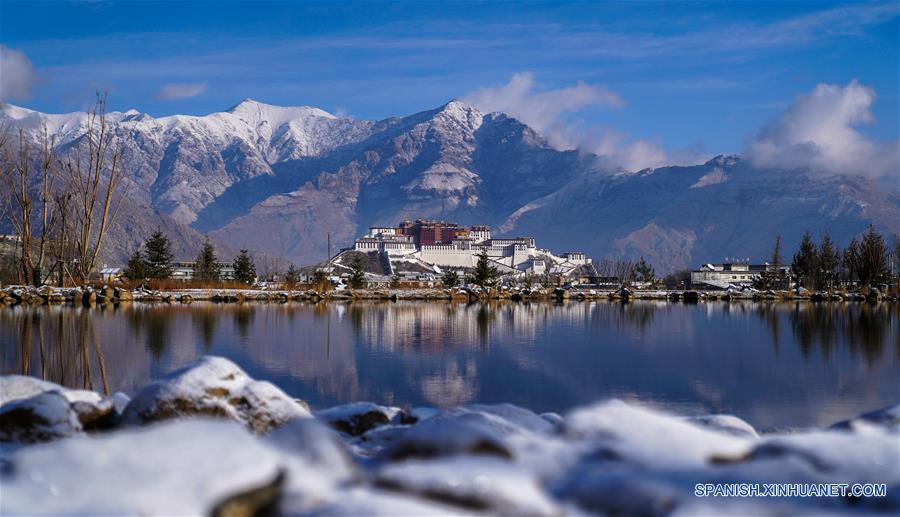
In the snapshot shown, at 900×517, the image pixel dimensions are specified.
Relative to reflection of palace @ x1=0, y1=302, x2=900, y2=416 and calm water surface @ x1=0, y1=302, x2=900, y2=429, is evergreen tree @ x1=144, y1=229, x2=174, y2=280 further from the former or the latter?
calm water surface @ x1=0, y1=302, x2=900, y2=429

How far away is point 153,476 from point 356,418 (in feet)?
13.9

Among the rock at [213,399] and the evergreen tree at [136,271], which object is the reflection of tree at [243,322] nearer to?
the rock at [213,399]

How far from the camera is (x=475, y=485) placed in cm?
513

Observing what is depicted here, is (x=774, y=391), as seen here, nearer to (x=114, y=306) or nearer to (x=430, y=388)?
(x=430, y=388)

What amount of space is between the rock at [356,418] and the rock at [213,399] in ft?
2.69

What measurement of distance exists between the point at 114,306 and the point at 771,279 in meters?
63.6

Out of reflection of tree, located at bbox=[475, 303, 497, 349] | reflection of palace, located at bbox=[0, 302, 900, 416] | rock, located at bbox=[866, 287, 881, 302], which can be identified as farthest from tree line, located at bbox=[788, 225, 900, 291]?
reflection of tree, located at bbox=[475, 303, 497, 349]

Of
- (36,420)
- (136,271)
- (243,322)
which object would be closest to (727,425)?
(36,420)

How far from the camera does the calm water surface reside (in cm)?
1320

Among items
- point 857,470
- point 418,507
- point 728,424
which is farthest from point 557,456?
point 728,424

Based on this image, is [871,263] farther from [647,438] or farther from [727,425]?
[647,438]

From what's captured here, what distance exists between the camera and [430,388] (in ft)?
46.2

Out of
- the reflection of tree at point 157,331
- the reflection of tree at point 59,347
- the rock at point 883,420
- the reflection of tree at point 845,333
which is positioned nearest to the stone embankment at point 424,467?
the rock at point 883,420

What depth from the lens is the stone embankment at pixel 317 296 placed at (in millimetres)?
40969
